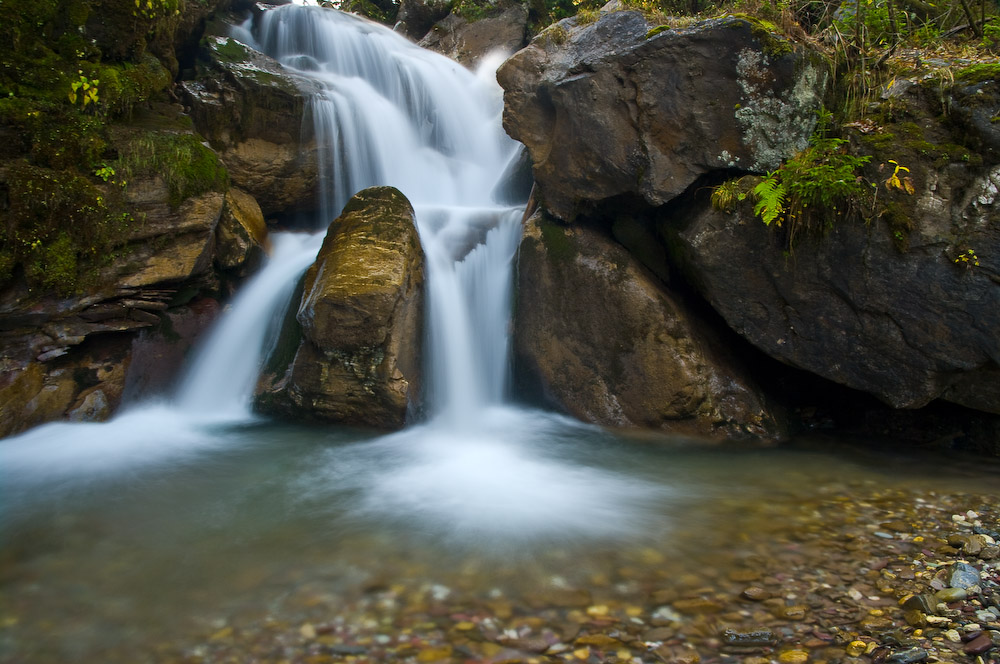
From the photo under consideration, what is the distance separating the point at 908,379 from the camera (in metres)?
5.62

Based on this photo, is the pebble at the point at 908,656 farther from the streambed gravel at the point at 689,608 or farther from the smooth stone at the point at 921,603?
the smooth stone at the point at 921,603

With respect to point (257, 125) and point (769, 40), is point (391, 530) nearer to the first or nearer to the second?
point (769, 40)

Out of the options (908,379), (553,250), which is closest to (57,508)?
(553,250)

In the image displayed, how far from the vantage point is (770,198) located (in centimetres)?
539

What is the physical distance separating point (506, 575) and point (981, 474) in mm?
4565

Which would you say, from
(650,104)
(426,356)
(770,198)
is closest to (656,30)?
(650,104)

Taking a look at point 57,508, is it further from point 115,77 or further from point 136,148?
point 115,77

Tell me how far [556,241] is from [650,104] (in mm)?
1819

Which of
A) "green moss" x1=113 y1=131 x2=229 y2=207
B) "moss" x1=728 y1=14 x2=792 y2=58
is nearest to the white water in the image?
"green moss" x1=113 y1=131 x2=229 y2=207

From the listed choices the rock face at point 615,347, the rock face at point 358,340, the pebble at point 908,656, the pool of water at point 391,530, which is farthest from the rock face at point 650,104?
the pebble at point 908,656

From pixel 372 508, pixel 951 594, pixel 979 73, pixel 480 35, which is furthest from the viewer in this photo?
pixel 480 35

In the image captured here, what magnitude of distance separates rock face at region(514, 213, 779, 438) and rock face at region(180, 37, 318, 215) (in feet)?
13.0

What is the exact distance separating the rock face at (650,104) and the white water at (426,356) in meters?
1.46

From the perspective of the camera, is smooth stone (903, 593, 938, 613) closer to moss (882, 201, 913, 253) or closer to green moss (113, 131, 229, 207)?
moss (882, 201, 913, 253)
